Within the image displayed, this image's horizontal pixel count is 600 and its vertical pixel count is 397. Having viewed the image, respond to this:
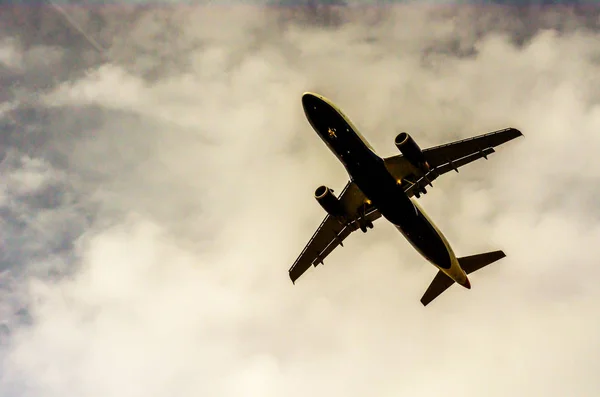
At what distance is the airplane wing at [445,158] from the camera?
36156 mm

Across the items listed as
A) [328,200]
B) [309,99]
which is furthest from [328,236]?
[309,99]

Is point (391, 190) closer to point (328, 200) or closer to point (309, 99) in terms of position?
point (328, 200)

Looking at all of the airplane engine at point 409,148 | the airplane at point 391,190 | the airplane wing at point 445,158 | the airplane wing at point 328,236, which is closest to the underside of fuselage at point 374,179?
the airplane at point 391,190

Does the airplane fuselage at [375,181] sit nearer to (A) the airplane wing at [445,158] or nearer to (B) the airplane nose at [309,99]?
(B) the airplane nose at [309,99]

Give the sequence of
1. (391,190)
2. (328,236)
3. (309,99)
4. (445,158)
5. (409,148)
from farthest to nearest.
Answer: (328,236), (445,158), (391,190), (409,148), (309,99)

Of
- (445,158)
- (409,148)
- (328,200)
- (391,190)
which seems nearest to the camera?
(409,148)

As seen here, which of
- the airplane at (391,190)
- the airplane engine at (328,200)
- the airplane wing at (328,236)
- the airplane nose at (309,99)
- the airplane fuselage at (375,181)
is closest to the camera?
the airplane nose at (309,99)

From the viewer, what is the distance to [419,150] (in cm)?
3547

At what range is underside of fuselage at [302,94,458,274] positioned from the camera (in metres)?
33.7

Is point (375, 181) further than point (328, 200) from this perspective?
No

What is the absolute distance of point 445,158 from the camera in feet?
125

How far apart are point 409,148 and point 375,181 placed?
320 centimetres

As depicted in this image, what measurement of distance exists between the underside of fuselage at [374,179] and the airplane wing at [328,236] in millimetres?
4283

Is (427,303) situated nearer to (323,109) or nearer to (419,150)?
(419,150)
